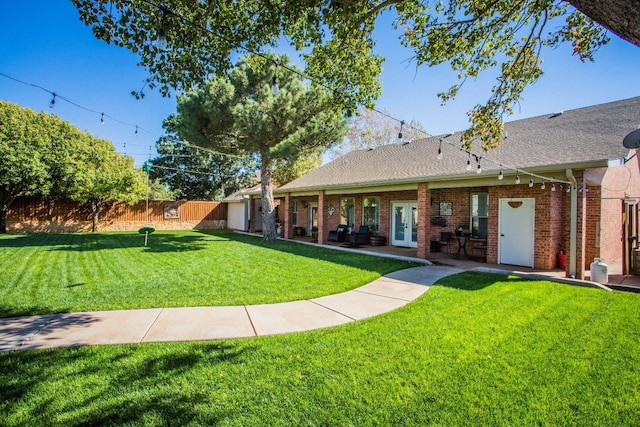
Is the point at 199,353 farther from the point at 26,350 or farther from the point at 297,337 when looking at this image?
the point at 26,350

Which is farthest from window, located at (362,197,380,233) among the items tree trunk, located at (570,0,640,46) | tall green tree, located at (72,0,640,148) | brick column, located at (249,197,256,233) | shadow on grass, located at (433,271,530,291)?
tree trunk, located at (570,0,640,46)

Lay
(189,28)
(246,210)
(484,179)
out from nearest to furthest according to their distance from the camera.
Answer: (189,28) → (484,179) → (246,210)

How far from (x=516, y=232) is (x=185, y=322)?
9.18 meters

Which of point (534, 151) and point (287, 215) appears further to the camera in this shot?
point (287, 215)

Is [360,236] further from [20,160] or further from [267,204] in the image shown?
[20,160]

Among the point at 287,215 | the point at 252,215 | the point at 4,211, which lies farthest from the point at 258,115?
the point at 4,211

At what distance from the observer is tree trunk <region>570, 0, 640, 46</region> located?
213 cm

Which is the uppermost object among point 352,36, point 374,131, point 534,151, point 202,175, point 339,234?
point 374,131

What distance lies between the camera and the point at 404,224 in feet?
43.4

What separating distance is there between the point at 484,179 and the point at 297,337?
751 cm

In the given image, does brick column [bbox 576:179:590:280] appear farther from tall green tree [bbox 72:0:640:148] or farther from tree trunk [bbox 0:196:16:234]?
tree trunk [bbox 0:196:16:234]

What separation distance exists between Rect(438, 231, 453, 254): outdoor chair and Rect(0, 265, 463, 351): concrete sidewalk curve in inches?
242

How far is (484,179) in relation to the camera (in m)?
9.05

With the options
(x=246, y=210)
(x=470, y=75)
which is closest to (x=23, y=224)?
(x=246, y=210)
